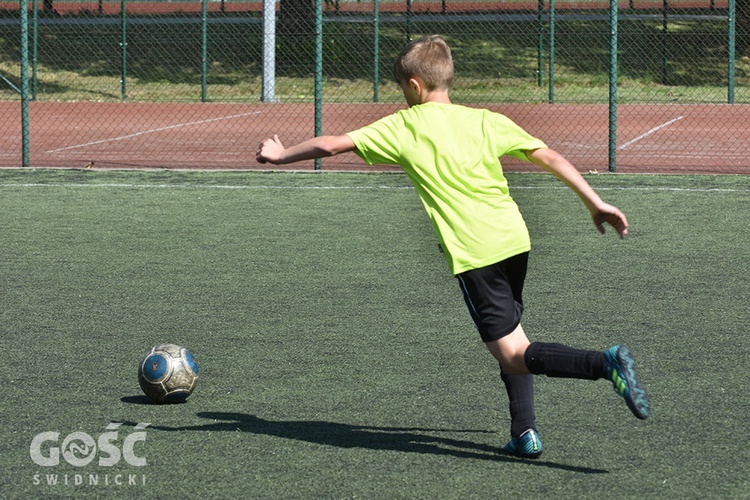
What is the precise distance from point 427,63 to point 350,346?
7.59 feet

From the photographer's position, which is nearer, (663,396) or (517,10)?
(663,396)

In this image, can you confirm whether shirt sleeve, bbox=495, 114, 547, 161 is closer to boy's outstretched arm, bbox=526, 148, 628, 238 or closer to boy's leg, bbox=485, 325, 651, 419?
boy's outstretched arm, bbox=526, 148, 628, 238

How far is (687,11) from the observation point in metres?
33.2

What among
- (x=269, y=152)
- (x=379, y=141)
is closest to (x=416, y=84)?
(x=379, y=141)

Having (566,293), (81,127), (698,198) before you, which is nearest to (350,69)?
(81,127)

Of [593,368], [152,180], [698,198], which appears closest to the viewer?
[593,368]

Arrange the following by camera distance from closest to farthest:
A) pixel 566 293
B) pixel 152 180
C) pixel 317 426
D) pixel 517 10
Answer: pixel 317 426 < pixel 566 293 < pixel 152 180 < pixel 517 10

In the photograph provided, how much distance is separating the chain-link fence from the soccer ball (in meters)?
9.25

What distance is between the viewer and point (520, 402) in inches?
181

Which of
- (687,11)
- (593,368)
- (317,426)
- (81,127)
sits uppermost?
(687,11)

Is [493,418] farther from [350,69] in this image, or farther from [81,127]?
[350,69]

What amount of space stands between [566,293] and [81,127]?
14.7 meters

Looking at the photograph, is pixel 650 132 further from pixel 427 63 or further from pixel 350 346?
pixel 427 63

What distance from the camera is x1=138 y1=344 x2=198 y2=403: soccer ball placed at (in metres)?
5.30
